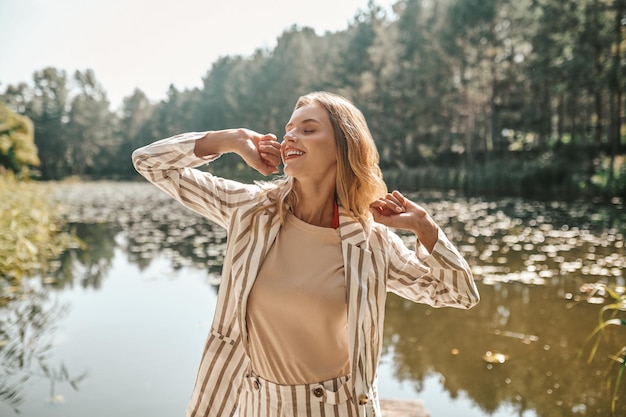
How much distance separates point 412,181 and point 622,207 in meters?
13.5

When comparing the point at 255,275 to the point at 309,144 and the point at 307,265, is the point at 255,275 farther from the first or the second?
the point at 309,144

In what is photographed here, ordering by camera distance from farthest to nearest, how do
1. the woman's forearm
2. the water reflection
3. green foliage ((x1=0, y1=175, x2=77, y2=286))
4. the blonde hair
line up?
1. green foliage ((x1=0, y1=175, x2=77, y2=286))
2. the water reflection
3. the woman's forearm
4. the blonde hair

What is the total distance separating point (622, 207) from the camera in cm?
1412

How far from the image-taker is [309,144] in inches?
58.4

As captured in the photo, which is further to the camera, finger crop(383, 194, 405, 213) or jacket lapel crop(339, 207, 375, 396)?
finger crop(383, 194, 405, 213)

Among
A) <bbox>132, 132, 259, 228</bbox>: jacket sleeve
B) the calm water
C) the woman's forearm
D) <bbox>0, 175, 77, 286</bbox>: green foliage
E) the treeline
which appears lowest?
the calm water

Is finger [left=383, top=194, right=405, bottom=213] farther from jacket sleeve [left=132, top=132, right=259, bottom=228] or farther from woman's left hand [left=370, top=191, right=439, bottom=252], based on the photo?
jacket sleeve [left=132, top=132, right=259, bottom=228]

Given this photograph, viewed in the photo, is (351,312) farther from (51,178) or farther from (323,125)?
(51,178)

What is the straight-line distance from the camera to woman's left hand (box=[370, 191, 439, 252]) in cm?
139

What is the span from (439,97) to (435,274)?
31.8 meters

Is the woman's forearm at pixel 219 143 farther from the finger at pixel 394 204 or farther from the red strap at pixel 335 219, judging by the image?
the finger at pixel 394 204

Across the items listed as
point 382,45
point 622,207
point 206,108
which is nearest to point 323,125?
point 622,207

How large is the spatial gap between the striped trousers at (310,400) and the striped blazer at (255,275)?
0.02 m

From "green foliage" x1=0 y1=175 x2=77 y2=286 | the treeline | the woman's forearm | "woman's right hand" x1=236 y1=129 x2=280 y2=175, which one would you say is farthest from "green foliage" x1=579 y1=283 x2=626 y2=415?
the treeline
